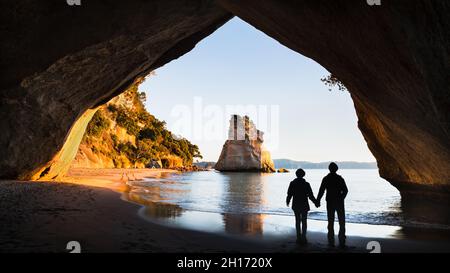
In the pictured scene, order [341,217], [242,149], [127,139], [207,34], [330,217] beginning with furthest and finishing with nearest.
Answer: [242,149] < [127,139] < [207,34] < [330,217] < [341,217]

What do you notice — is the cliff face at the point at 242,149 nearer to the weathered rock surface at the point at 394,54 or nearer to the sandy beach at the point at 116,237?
the weathered rock surface at the point at 394,54

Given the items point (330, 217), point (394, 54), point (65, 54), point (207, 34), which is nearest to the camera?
point (330, 217)

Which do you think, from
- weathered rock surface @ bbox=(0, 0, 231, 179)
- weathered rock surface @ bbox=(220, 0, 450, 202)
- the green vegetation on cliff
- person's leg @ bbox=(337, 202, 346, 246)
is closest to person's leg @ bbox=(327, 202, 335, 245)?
person's leg @ bbox=(337, 202, 346, 246)

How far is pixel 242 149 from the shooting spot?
110875 mm

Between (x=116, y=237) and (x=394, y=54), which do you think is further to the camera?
(x=394, y=54)

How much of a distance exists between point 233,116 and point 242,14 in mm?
96772

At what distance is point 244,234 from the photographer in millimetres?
9688

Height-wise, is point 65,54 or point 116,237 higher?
point 65,54

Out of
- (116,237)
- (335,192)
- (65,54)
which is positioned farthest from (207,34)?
(116,237)

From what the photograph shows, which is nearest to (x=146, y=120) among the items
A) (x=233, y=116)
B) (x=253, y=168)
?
(x=233, y=116)

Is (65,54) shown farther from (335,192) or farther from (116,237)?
(335,192)

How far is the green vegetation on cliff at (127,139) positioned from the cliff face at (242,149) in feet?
51.0

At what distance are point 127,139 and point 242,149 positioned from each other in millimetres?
43462
